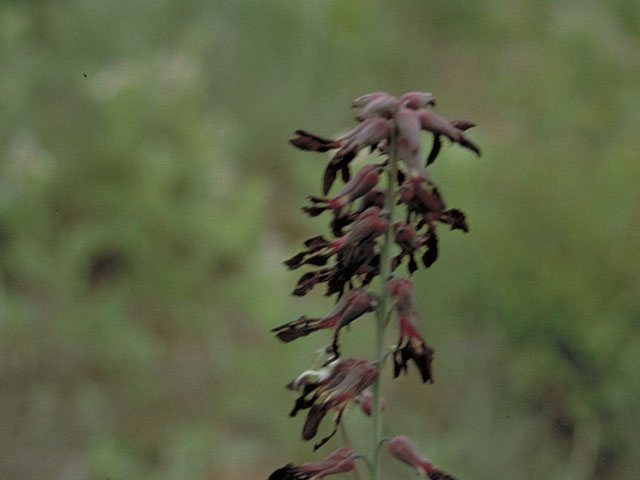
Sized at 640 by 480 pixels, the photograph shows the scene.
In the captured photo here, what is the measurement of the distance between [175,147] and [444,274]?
1.54m

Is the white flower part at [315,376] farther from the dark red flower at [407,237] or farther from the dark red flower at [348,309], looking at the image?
the dark red flower at [407,237]

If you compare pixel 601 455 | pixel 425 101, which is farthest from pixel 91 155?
pixel 425 101

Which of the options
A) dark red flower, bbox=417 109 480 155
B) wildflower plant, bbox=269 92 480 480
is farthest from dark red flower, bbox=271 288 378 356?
dark red flower, bbox=417 109 480 155

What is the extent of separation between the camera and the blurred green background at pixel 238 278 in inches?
161

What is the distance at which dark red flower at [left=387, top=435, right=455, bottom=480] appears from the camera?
1.69 meters

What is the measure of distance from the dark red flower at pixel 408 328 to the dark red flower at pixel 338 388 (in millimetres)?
74

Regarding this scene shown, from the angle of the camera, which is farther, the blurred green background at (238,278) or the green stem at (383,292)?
the blurred green background at (238,278)

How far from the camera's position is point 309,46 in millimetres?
6488

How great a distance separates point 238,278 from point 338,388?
10.5 feet

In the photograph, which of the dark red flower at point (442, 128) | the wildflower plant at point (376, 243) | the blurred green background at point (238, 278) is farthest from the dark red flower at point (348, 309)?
the blurred green background at point (238, 278)

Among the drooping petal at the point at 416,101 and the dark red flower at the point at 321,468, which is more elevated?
the drooping petal at the point at 416,101

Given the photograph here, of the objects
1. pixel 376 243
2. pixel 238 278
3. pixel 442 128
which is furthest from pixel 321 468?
pixel 238 278

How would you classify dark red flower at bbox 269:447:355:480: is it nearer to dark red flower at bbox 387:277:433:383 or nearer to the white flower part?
the white flower part

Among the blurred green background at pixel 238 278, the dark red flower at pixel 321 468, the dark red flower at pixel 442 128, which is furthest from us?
the blurred green background at pixel 238 278
